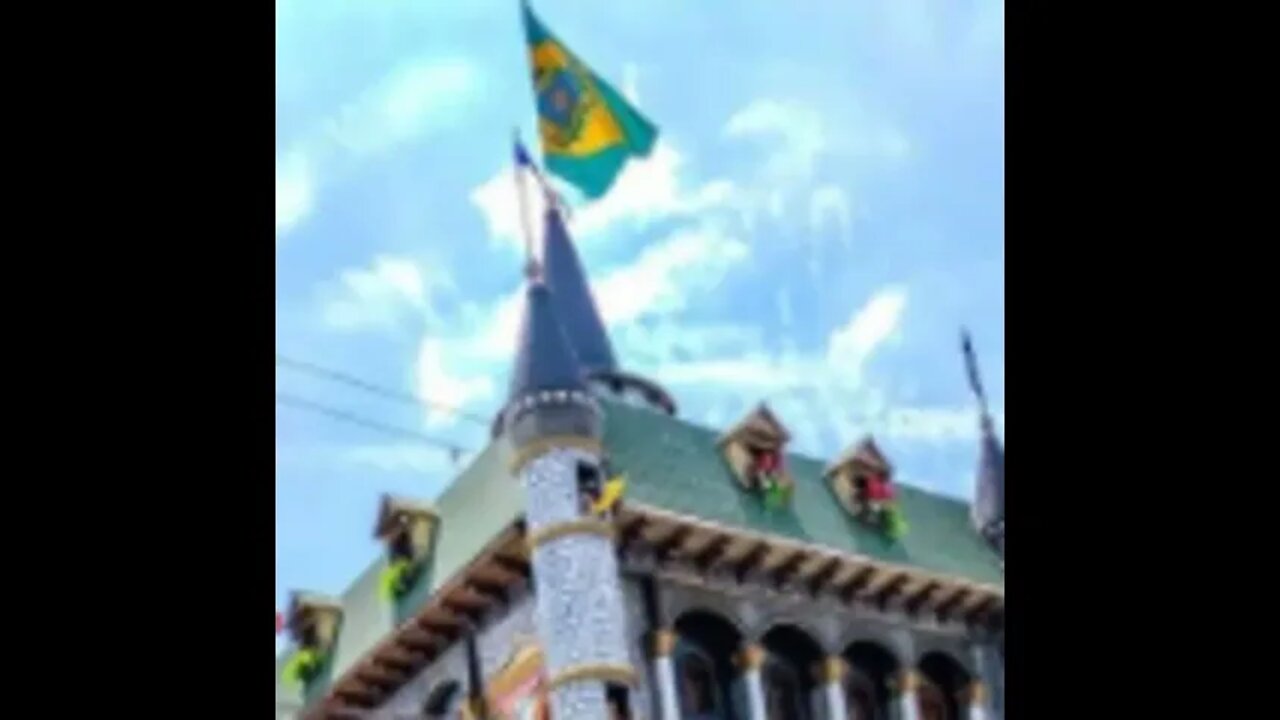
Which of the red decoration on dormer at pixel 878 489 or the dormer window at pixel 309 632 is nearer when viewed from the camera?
the red decoration on dormer at pixel 878 489

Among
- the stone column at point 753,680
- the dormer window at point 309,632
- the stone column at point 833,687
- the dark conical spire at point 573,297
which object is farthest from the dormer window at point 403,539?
the stone column at point 833,687

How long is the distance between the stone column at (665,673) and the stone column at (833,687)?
100 inches

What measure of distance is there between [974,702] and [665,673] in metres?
6.19

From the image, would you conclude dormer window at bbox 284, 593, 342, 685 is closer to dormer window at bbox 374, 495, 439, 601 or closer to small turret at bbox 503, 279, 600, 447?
dormer window at bbox 374, 495, 439, 601

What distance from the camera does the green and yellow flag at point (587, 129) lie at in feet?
85.7

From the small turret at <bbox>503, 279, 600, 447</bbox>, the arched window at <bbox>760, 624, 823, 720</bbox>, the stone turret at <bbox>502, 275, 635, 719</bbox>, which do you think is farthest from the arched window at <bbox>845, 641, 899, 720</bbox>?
the small turret at <bbox>503, 279, 600, 447</bbox>

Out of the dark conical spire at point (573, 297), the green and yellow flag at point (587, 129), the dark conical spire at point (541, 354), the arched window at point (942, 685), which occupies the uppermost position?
the dark conical spire at point (573, 297)

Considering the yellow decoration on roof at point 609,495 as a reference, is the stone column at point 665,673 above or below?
below

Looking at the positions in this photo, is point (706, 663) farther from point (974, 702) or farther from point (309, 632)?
point (309, 632)

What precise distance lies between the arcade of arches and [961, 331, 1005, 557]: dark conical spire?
3.22 meters

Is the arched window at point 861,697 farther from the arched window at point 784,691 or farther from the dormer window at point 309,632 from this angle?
the dormer window at point 309,632

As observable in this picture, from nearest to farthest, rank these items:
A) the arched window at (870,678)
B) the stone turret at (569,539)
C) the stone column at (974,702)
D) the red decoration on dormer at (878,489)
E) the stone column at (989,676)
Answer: the stone turret at (569,539), the arched window at (870,678), the stone column at (974,702), the stone column at (989,676), the red decoration on dormer at (878,489)

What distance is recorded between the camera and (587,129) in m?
26.5

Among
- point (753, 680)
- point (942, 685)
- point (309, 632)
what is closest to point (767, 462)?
point (753, 680)
